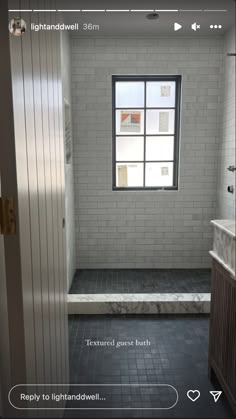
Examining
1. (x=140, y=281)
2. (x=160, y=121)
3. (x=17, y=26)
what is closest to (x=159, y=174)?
(x=160, y=121)

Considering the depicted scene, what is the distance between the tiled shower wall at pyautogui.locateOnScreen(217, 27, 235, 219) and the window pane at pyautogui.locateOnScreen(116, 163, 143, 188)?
684mm

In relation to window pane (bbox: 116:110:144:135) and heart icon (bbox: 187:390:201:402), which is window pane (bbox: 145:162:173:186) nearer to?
window pane (bbox: 116:110:144:135)

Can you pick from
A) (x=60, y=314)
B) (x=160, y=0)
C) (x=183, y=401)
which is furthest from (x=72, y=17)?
(x=183, y=401)

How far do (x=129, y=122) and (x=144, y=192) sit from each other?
24.4 inches

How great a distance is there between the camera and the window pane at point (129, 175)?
255cm

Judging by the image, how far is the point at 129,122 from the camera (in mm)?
2484

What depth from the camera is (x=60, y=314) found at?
1016mm

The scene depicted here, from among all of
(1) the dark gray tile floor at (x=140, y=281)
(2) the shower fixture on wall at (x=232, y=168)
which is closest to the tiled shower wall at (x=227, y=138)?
(2) the shower fixture on wall at (x=232, y=168)

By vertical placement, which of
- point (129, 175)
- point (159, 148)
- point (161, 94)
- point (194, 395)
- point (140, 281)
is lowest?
point (140, 281)

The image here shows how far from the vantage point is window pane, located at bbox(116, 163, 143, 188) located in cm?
255

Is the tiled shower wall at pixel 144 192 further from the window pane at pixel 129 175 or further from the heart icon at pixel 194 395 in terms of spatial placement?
the heart icon at pixel 194 395

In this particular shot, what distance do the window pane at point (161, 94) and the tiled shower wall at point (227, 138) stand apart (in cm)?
42

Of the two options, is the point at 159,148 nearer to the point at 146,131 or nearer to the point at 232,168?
the point at 146,131

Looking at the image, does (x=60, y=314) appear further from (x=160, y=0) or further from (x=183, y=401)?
(x=160, y=0)
